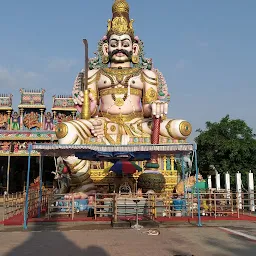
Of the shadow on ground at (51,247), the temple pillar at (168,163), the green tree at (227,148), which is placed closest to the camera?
the shadow on ground at (51,247)

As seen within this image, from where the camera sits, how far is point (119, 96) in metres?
15.9

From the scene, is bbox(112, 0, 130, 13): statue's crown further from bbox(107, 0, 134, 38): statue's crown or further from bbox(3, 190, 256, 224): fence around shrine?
bbox(3, 190, 256, 224): fence around shrine

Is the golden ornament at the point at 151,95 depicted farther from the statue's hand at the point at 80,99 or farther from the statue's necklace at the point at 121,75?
the statue's hand at the point at 80,99

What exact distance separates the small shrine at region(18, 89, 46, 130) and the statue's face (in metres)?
12.7

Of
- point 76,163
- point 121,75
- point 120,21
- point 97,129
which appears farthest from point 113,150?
point 120,21

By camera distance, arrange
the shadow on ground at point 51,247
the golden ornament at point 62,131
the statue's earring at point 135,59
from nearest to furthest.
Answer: the shadow on ground at point 51,247, the golden ornament at point 62,131, the statue's earring at point 135,59

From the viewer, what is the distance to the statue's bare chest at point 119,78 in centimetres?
1595

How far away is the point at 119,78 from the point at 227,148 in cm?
974

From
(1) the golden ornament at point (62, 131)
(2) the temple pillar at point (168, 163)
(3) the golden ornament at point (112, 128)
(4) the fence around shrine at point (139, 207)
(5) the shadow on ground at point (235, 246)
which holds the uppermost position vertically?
(3) the golden ornament at point (112, 128)

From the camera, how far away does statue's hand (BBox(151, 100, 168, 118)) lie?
13.7 metres

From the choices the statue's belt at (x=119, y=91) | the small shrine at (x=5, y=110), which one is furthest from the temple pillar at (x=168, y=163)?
the small shrine at (x=5, y=110)

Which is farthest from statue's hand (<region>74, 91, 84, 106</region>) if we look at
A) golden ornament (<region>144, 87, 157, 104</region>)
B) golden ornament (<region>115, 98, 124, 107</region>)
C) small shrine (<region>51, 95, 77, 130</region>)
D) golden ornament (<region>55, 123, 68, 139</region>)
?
small shrine (<region>51, 95, 77, 130</region>)

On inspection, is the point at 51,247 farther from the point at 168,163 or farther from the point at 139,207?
the point at 168,163

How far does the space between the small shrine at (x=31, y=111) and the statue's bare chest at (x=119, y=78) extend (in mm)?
12691
